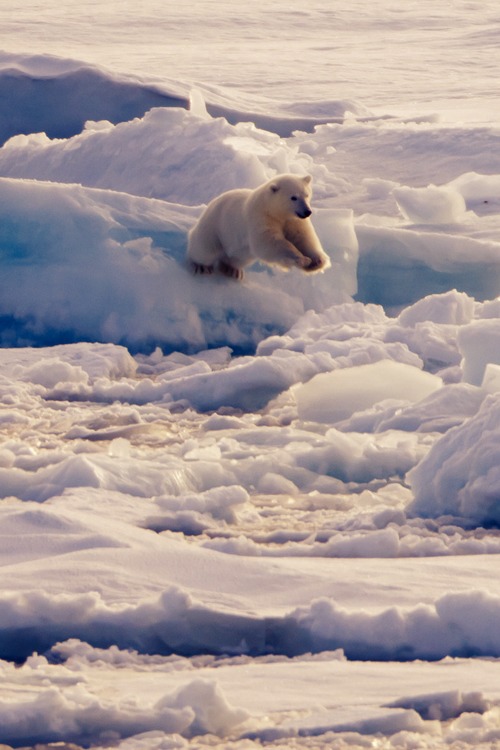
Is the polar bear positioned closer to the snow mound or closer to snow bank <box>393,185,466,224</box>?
the snow mound

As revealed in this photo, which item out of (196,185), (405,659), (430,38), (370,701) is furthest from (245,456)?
(430,38)

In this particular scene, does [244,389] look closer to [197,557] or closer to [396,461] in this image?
[396,461]

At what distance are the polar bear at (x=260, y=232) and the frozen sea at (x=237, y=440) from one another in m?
0.15

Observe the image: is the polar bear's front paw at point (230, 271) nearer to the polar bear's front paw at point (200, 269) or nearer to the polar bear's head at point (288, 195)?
the polar bear's front paw at point (200, 269)

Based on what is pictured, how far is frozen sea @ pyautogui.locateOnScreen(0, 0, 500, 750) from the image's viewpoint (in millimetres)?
2408

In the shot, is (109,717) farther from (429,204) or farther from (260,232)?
(429,204)

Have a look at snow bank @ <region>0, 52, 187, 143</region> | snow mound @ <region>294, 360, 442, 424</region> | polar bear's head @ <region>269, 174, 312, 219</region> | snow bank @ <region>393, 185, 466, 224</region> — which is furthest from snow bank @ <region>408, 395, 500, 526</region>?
snow bank @ <region>0, 52, 187, 143</region>

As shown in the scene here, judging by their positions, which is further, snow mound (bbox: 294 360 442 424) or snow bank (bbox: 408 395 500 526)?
snow mound (bbox: 294 360 442 424)

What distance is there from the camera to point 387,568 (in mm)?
3154

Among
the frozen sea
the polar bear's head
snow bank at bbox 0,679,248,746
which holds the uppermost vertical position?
the polar bear's head

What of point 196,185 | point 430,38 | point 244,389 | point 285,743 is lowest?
point 285,743

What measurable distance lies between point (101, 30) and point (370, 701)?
20.9m

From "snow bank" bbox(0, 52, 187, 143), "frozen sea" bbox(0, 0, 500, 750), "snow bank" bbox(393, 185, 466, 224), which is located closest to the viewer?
"frozen sea" bbox(0, 0, 500, 750)

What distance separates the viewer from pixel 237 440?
15.8 feet
